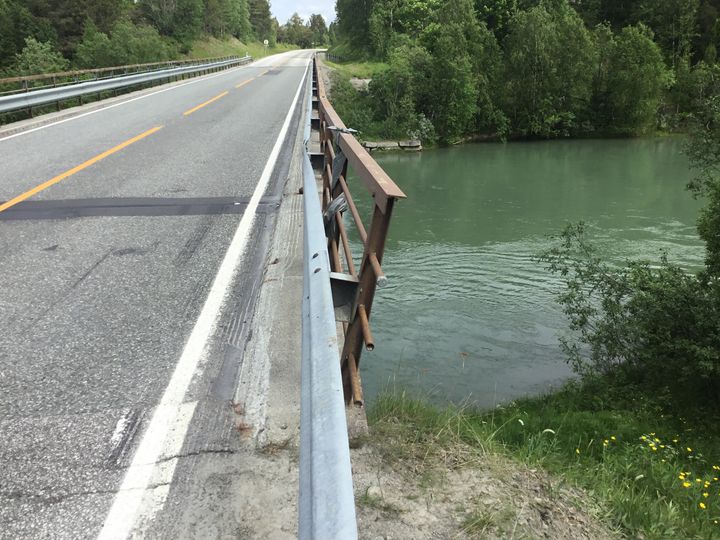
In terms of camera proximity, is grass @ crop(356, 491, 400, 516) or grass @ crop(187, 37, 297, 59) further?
grass @ crop(187, 37, 297, 59)

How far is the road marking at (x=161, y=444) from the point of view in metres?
2.21

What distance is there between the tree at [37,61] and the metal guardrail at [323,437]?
35336 mm

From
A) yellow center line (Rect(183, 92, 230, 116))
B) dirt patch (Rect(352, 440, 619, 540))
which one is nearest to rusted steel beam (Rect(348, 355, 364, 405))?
dirt patch (Rect(352, 440, 619, 540))

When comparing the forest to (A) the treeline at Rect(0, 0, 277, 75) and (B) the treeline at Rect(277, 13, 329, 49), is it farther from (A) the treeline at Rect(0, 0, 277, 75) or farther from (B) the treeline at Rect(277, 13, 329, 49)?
(B) the treeline at Rect(277, 13, 329, 49)

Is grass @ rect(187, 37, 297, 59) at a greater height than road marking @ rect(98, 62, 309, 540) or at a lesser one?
greater

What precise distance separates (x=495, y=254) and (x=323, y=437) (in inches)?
552

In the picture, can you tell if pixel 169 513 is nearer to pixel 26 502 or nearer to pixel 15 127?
pixel 26 502

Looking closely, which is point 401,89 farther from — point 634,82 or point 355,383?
point 355,383

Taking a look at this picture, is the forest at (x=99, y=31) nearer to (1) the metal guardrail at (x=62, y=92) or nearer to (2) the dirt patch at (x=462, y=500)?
(1) the metal guardrail at (x=62, y=92)

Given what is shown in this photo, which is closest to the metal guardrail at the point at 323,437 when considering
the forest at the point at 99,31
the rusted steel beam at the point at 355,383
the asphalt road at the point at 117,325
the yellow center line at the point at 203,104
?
the rusted steel beam at the point at 355,383

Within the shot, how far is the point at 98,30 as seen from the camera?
44.4 m

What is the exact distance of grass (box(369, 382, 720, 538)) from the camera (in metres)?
2.92

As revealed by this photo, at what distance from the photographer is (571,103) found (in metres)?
43.5

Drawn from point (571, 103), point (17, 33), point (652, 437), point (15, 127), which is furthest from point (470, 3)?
point (652, 437)
